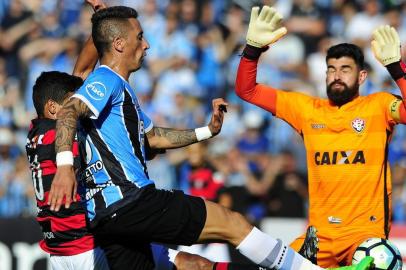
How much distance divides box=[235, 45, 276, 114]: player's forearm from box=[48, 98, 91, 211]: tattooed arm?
2225 millimetres

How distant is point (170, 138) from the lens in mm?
7867

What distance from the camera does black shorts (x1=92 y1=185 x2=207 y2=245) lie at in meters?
6.62

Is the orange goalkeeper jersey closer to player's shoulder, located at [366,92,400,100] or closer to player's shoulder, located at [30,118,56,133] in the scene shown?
player's shoulder, located at [366,92,400,100]

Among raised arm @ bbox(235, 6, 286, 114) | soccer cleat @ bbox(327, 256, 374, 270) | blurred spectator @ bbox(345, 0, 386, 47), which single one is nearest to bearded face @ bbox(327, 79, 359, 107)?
raised arm @ bbox(235, 6, 286, 114)

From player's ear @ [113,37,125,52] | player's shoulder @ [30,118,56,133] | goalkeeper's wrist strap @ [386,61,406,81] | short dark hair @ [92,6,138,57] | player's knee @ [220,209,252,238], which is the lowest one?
player's knee @ [220,209,252,238]

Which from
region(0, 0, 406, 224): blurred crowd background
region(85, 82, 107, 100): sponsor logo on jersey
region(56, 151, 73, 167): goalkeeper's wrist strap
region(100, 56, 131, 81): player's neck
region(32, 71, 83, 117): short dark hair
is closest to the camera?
region(56, 151, 73, 167): goalkeeper's wrist strap

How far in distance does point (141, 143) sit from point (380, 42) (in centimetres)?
241

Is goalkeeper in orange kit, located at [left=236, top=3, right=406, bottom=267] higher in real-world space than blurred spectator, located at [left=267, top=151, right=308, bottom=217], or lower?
higher

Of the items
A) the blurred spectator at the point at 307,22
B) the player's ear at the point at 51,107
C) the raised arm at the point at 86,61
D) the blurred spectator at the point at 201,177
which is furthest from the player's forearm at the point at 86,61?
the blurred spectator at the point at 307,22

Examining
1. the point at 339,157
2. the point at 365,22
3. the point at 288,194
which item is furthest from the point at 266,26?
the point at 365,22

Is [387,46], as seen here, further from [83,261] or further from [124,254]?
[83,261]

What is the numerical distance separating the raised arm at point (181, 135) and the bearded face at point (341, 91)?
1096mm

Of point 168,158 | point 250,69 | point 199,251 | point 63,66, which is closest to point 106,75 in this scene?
point 250,69

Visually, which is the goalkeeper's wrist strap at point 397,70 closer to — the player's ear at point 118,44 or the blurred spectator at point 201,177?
the player's ear at point 118,44
